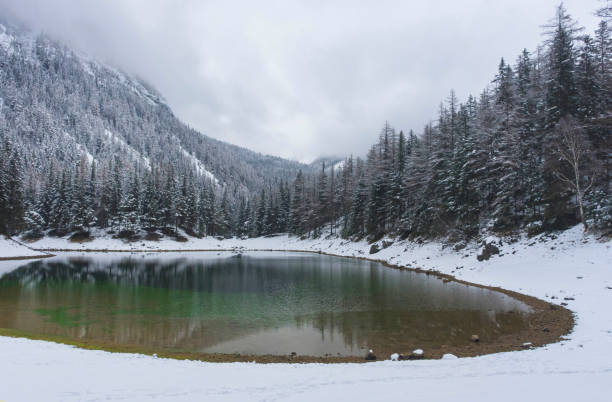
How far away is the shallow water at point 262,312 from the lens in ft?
45.5

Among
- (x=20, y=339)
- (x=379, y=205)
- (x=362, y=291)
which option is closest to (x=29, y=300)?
(x=20, y=339)

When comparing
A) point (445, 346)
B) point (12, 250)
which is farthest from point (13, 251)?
point (445, 346)

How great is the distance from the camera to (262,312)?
18.8 m

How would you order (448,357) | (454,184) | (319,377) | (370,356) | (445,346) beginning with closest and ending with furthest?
(319,377), (448,357), (370,356), (445,346), (454,184)

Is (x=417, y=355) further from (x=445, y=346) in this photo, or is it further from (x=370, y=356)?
(x=445, y=346)

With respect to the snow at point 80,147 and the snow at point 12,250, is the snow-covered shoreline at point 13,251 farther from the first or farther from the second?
the snow at point 80,147

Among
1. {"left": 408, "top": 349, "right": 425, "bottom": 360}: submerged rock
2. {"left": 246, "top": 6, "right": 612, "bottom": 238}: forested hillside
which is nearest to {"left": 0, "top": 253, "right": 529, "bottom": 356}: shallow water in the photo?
{"left": 408, "top": 349, "right": 425, "bottom": 360}: submerged rock

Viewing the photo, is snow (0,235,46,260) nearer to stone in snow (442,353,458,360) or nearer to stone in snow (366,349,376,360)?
stone in snow (366,349,376,360)

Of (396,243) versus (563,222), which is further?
(396,243)

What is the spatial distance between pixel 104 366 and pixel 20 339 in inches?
223

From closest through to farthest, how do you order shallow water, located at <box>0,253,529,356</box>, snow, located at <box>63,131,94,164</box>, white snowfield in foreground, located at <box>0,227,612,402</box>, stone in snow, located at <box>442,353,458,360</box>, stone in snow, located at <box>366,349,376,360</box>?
white snowfield in foreground, located at <box>0,227,612,402</box> < stone in snow, located at <box>442,353,458,360</box> < stone in snow, located at <box>366,349,376,360</box> < shallow water, located at <box>0,253,529,356</box> < snow, located at <box>63,131,94,164</box>

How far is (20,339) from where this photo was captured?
1248cm

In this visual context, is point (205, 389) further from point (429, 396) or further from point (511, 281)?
point (511, 281)

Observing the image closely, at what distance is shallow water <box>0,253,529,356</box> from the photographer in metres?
13.9
